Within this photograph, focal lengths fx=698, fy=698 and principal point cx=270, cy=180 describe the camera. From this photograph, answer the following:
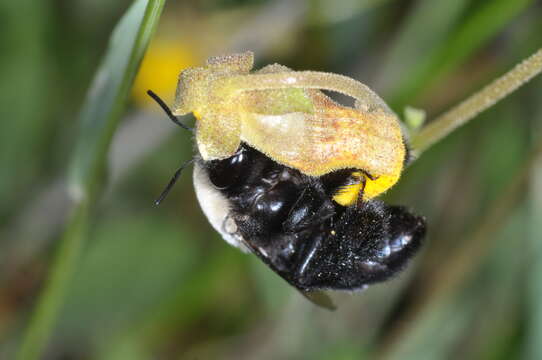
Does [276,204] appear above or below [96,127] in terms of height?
above

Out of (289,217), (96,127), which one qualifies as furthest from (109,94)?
(289,217)

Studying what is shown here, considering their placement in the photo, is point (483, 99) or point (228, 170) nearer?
point (228, 170)

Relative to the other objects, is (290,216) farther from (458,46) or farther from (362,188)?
(458,46)

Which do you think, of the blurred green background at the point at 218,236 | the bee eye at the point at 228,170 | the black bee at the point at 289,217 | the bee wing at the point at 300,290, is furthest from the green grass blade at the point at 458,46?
the bee eye at the point at 228,170

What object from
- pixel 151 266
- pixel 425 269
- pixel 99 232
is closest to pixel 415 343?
pixel 425 269

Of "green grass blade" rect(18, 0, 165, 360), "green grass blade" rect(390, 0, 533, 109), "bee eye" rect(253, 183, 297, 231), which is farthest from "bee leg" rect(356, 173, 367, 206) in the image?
"green grass blade" rect(390, 0, 533, 109)

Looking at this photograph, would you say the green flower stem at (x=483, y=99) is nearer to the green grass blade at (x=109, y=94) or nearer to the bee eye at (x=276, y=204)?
the bee eye at (x=276, y=204)

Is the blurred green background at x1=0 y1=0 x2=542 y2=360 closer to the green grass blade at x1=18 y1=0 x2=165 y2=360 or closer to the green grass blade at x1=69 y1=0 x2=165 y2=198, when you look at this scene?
the green grass blade at x1=18 y1=0 x2=165 y2=360
